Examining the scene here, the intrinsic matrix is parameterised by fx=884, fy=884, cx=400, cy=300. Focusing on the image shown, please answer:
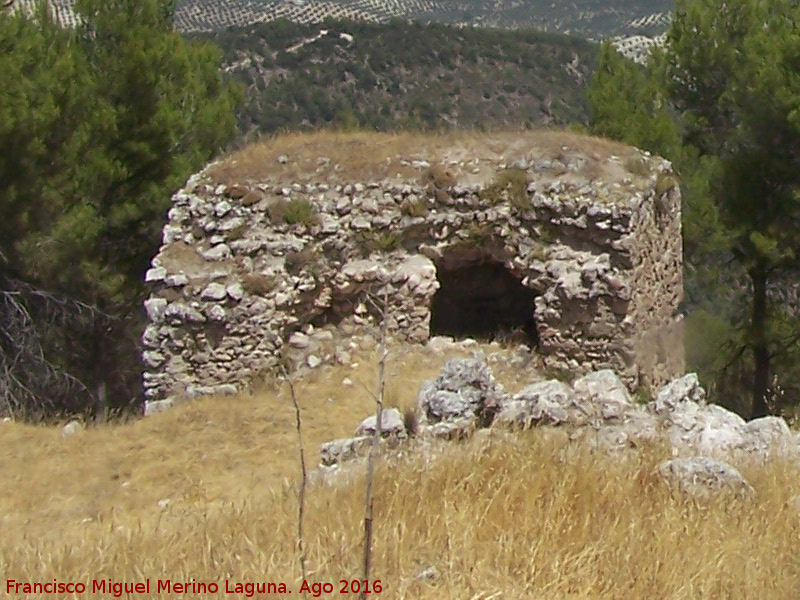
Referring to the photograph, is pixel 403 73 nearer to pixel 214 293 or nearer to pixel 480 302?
pixel 480 302

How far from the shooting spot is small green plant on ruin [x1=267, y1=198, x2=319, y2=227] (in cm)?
898

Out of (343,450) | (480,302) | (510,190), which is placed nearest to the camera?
(343,450)

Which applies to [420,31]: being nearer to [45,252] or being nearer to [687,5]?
[687,5]

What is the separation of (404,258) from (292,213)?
124 cm

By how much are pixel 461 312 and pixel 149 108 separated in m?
5.51

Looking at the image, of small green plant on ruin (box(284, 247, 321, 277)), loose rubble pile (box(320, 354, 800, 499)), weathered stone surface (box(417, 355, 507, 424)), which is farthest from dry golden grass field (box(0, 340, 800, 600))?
small green plant on ruin (box(284, 247, 321, 277))

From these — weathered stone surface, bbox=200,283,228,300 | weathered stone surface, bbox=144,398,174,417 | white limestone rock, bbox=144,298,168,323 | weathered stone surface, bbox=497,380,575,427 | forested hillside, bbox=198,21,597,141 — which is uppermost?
weathered stone surface, bbox=497,380,575,427

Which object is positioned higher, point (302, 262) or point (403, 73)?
point (302, 262)

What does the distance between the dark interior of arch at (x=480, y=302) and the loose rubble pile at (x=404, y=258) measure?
73 centimetres

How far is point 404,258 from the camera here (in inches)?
361

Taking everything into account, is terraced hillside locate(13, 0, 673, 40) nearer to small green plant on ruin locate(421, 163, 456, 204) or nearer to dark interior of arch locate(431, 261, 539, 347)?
dark interior of arch locate(431, 261, 539, 347)

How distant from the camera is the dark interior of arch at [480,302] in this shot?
33.9 ft

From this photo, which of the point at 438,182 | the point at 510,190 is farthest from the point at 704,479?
the point at 438,182

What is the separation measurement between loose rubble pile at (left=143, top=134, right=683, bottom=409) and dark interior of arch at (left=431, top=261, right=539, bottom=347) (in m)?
0.73
